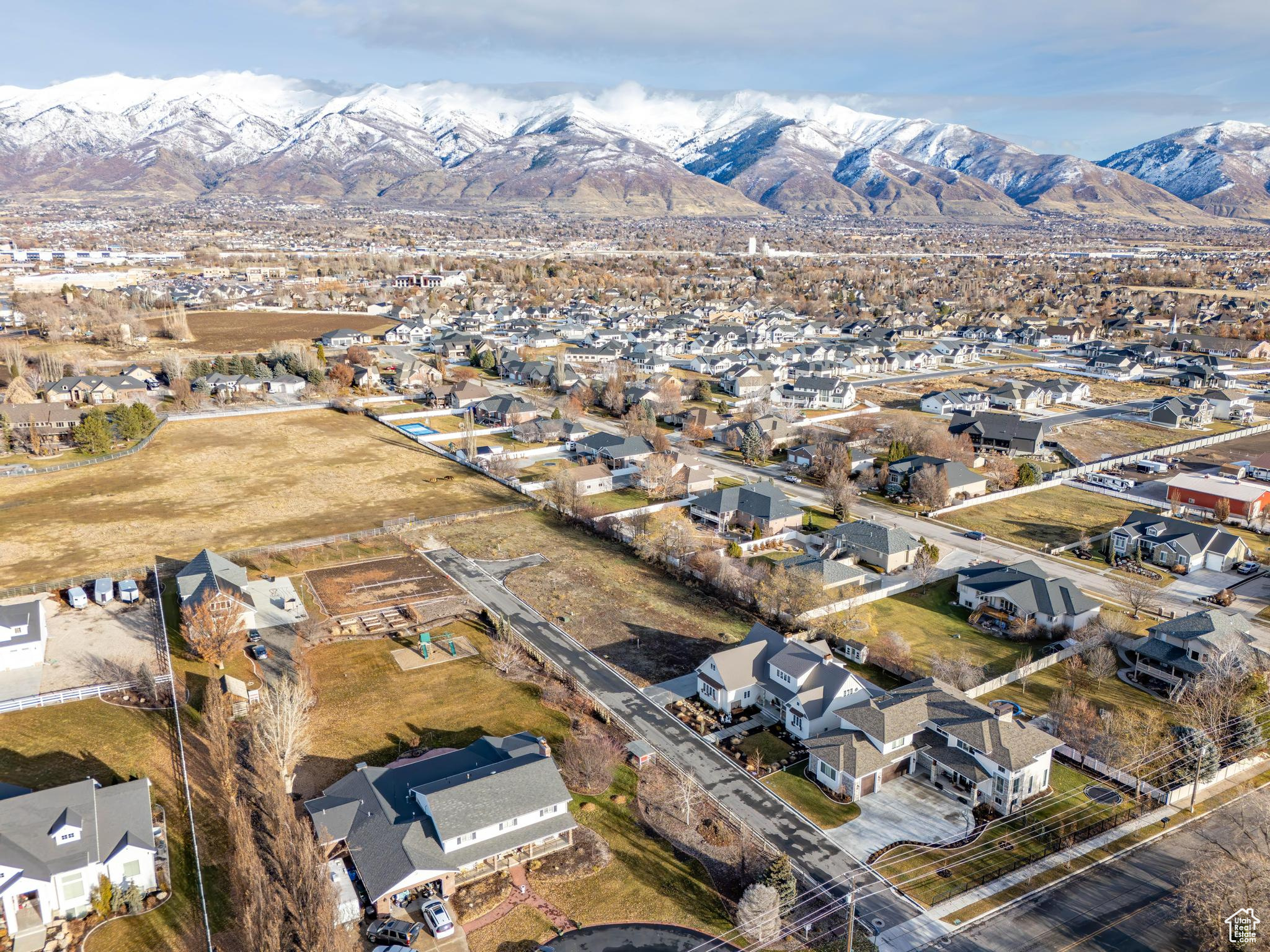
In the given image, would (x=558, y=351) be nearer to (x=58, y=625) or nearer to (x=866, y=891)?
(x=58, y=625)

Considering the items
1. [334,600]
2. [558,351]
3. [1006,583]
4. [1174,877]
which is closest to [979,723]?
[1174,877]

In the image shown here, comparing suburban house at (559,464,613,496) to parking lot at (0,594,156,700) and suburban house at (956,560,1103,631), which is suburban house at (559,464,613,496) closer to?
suburban house at (956,560,1103,631)

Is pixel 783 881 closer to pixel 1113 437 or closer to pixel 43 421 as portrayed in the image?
pixel 1113 437

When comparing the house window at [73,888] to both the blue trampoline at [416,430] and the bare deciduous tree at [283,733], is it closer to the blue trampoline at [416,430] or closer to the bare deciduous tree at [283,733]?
the bare deciduous tree at [283,733]

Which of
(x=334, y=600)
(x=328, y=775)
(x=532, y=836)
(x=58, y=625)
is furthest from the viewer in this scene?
(x=334, y=600)

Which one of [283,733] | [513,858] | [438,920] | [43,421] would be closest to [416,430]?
[43,421]

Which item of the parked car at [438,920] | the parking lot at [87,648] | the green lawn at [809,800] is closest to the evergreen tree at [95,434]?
the parking lot at [87,648]

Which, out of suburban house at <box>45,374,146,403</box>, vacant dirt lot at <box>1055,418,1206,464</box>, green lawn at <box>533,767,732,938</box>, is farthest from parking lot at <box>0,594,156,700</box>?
vacant dirt lot at <box>1055,418,1206,464</box>
